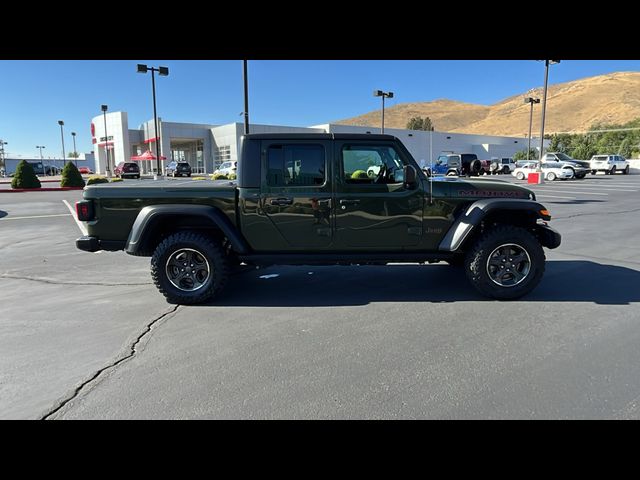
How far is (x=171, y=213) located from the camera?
4527 mm

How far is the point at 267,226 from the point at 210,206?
0.71 metres

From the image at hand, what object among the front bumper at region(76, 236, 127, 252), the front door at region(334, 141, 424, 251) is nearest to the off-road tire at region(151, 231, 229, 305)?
the front bumper at region(76, 236, 127, 252)

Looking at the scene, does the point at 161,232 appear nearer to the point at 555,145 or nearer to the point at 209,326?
the point at 209,326

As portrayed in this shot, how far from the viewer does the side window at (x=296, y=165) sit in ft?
15.5

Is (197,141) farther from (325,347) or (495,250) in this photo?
(325,347)

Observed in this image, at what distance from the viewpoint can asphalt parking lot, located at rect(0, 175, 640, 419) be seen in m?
2.72

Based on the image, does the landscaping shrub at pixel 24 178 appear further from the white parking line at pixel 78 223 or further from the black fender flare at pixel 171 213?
the black fender flare at pixel 171 213

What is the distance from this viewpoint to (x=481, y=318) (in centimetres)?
422

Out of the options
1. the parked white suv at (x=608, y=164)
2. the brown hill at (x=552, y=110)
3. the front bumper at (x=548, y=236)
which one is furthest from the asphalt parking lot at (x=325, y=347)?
the brown hill at (x=552, y=110)

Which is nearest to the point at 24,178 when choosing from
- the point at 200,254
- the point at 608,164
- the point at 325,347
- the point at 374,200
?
the point at 200,254

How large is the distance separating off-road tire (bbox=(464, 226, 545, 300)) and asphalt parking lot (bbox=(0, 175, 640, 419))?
15 centimetres

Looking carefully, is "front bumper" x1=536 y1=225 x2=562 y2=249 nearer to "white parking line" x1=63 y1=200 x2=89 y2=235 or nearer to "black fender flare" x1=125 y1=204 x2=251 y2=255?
"black fender flare" x1=125 y1=204 x2=251 y2=255

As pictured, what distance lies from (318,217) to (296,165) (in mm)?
687
